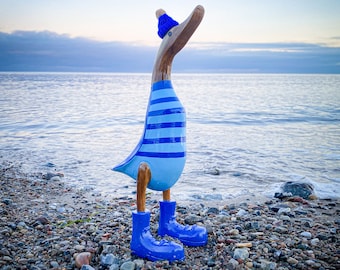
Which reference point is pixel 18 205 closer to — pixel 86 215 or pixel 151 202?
pixel 86 215

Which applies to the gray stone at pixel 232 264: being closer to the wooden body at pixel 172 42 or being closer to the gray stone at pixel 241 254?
the gray stone at pixel 241 254

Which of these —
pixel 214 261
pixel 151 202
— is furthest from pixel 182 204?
pixel 214 261

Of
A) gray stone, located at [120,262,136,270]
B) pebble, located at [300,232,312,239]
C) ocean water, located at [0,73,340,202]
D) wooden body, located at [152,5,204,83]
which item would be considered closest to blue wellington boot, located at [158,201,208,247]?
gray stone, located at [120,262,136,270]

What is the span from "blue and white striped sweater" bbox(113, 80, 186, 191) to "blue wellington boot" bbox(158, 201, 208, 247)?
445mm

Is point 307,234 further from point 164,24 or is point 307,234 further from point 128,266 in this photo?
point 164,24

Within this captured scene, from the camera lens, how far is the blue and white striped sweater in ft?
9.20

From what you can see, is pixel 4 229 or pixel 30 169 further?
pixel 30 169

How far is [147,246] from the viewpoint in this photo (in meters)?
2.83

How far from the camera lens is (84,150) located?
8.90 meters

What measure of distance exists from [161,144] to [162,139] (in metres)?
0.05

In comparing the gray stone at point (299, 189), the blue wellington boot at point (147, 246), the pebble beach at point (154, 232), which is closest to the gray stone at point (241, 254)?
the pebble beach at point (154, 232)

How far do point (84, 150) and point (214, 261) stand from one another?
6.67 m

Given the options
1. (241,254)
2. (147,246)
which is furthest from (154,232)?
(241,254)

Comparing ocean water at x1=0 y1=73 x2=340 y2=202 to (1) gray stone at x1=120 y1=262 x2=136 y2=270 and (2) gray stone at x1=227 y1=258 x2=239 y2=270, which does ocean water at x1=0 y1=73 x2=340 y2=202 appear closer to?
(2) gray stone at x1=227 y1=258 x2=239 y2=270
